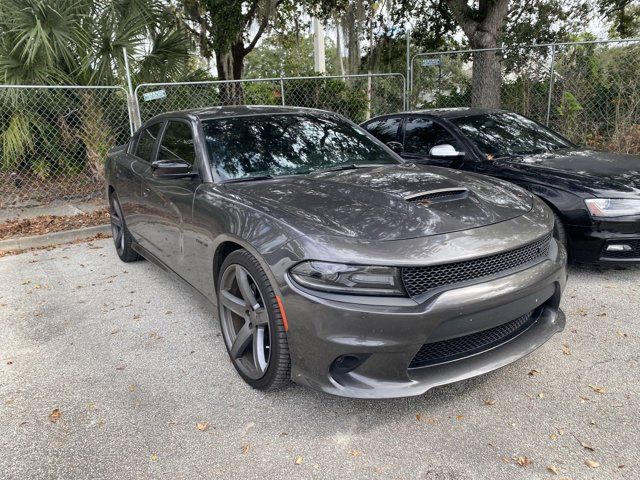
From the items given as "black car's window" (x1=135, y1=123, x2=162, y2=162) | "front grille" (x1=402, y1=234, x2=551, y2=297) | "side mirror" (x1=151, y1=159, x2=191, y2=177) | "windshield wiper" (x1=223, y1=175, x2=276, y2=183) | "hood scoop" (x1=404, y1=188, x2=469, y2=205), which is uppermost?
"black car's window" (x1=135, y1=123, x2=162, y2=162)

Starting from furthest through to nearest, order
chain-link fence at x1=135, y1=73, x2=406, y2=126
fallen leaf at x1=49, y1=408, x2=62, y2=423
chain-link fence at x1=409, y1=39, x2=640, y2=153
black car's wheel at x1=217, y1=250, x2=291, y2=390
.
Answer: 1. chain-link fence at x1=135, y1=73, x2=406, y2=126
2. chain-link fence at x1=409, y1=39, x2=640, y2=153
3. fallen leaf at x1=49, y1=408, x2=62, y2=423
4. black car's wheel at x1=217, y1=250, x2=291, y2=390

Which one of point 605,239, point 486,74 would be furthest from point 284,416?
point 486,74

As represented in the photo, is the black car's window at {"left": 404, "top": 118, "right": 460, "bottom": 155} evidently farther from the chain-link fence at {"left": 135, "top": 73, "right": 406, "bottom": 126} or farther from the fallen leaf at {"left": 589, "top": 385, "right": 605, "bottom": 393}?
the chain-link fence at {"left": 135, "top": 73, "right": 406, "bottom": 126}

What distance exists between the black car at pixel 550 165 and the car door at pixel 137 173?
227 centimetres

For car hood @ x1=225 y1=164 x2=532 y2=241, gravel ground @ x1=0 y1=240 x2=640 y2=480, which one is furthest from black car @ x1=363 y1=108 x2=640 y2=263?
car hood @ x1=225 y1=164 x2=532 y2=241

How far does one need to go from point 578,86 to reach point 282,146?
747cm

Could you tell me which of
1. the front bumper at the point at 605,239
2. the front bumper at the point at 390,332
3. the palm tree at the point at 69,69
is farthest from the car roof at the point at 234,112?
the palm tree at the point at 69,69

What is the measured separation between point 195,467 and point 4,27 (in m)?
8.10

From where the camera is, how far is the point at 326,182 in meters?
3.15

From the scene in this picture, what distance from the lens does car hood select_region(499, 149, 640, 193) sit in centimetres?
419

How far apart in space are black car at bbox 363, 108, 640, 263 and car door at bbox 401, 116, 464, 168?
1cm

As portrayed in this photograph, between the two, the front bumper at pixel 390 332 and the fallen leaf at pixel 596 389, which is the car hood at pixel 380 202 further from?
the fallen leaf at pixel 596 389

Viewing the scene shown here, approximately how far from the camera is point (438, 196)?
2.88 m

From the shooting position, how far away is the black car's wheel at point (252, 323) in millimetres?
2512
